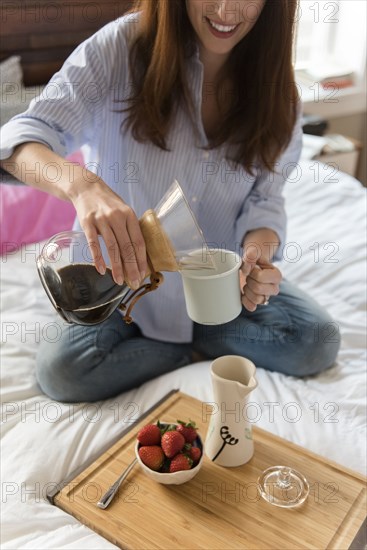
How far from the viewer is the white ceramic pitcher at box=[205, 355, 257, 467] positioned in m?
0.99

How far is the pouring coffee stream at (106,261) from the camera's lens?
874 mm

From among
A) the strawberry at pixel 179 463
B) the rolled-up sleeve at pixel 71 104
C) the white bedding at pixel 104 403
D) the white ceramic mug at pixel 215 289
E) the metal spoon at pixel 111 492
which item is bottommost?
the white bedding at pixel 104 403

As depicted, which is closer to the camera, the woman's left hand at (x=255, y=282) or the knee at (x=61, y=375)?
the woman's left hand at (x=255, y=282)

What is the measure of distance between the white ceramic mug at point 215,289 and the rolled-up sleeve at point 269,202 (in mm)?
416

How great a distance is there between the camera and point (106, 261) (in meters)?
0.89

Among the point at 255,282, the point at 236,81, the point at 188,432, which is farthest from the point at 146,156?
the point at 188,432

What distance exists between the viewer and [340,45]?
9.70 feet

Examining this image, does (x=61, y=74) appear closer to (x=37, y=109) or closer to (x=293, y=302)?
(x=37, y=109)

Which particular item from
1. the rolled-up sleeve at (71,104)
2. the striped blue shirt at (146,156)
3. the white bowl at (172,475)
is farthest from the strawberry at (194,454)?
the rolled-up sleeve at (71,104)

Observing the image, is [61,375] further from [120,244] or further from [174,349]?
[120,244]

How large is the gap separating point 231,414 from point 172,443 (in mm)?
105

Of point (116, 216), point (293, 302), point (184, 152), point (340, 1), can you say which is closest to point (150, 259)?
point (116, 216)

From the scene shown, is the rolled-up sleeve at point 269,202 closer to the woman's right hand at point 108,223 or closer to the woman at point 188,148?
the woman at point 188,148

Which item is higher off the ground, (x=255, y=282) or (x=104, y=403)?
(x=255, y=282)
